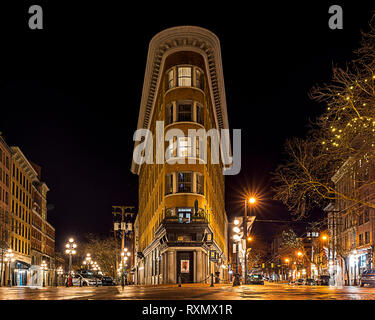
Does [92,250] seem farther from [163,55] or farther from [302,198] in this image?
[302,198]

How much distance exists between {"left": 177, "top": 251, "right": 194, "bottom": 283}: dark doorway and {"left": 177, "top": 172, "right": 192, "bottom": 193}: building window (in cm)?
604

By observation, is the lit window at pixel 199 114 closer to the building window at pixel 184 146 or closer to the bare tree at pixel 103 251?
the building window at pixel 184 146

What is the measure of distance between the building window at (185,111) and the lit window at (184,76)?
2047mm

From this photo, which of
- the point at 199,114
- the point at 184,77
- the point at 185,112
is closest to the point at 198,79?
the point at 184,77

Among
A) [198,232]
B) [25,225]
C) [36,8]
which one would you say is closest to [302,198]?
[36,8]

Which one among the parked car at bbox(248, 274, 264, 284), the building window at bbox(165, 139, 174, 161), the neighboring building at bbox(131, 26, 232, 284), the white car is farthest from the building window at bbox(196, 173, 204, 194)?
the white car

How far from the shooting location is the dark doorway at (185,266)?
154 ft

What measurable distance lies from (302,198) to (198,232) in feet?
83.8

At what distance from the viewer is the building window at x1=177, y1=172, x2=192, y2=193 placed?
49031 mm

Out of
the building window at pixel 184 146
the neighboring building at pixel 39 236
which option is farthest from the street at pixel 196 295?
the neighboring building at pixel 39 236

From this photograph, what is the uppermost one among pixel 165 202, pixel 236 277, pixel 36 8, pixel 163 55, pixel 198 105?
pixel 163 55

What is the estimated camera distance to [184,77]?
5069 cm

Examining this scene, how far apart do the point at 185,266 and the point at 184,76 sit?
1866 centimetres
